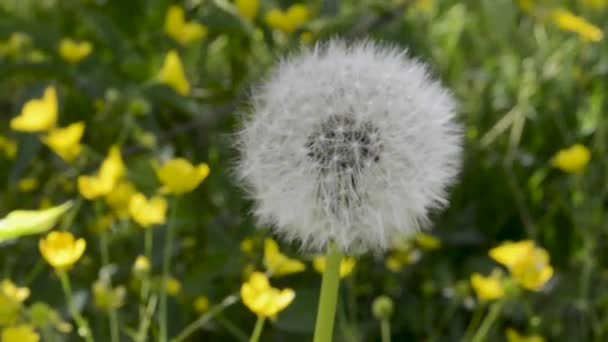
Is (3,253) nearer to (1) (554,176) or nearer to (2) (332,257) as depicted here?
(2) (332,257)

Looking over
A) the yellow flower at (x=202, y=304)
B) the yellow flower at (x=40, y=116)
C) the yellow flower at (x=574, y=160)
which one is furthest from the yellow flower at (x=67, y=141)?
→ the yellow flower at (x=574, y=160)

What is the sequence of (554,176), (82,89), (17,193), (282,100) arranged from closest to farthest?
(282,100) → (82,89) → (17,193) → (554,176)

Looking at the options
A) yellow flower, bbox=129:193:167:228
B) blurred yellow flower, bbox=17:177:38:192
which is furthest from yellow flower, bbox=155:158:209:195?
blurred yellow flower, bbox=17:177:38:192

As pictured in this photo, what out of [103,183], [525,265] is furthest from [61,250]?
[525,265]

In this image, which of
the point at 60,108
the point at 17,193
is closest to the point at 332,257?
the point at 60,108

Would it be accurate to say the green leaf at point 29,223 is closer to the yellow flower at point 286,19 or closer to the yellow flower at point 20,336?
the yellow flower at point 20,336

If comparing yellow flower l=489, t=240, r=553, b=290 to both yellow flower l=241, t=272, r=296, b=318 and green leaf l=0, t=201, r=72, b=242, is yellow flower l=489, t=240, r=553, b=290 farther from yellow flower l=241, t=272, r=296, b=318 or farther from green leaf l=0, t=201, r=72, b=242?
green leaf l=0, t=201, r=72, b=242
